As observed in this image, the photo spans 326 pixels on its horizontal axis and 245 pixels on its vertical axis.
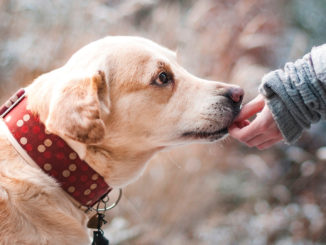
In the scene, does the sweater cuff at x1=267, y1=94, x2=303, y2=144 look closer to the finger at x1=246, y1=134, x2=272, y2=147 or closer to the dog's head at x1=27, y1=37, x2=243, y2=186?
the finger at x1=246, y1=134, x2=272, y2=147

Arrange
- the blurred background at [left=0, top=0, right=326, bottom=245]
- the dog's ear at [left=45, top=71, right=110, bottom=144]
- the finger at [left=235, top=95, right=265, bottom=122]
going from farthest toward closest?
the blurred background at [left=0, top=0, right=326, bottom=245] < the finger at [left=235, top=95, right=265, bottom=122] < the dog's ear at [left=45, top=71, right=110, bottom=144]

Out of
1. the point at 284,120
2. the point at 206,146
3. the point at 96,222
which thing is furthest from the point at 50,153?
the point at 206,146

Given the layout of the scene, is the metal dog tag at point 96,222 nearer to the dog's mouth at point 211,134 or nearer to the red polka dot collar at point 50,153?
the red polka dot collar at point 50,153

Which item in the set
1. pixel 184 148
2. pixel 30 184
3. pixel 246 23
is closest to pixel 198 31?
pixel 246 23

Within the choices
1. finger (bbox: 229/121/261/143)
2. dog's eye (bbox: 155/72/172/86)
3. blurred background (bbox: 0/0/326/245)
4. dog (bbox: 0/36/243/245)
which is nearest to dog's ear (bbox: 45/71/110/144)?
dog (bbox: 0/36/243/245)

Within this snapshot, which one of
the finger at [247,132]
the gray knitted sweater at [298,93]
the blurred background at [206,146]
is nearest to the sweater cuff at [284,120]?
the gray knitted sweater at [298,93]

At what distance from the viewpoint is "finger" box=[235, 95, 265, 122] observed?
160 centimetres

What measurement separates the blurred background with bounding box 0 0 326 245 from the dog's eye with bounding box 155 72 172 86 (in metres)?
1.40

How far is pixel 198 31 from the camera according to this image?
3271 mm

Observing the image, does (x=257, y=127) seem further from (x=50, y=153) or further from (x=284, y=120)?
(x=50, y=153)

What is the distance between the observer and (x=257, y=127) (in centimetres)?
151

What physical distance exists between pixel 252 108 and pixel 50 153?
835mm

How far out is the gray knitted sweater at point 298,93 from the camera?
53.6 inches

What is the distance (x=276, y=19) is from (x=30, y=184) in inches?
108
